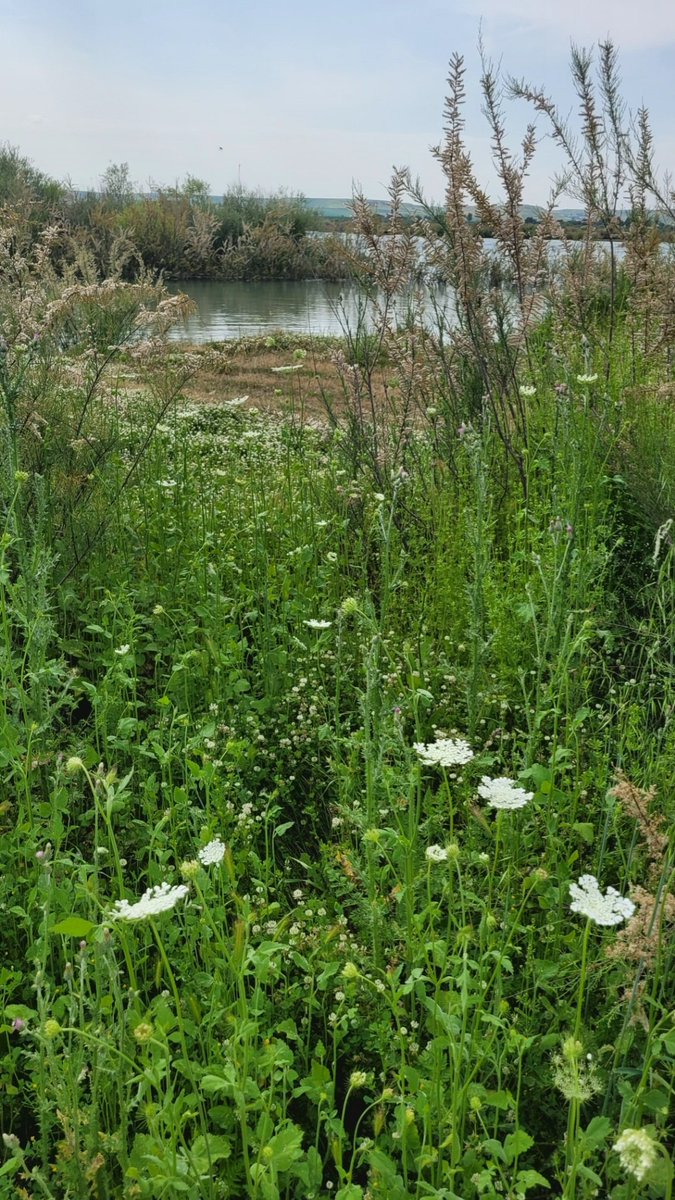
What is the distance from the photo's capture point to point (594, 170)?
15.1ft

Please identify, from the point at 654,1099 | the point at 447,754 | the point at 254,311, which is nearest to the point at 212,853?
the point at 447,754

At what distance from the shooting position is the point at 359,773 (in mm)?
2348

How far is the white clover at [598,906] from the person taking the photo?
115cm

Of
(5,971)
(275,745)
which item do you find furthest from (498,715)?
(5,971)

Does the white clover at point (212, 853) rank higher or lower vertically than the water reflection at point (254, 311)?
lower

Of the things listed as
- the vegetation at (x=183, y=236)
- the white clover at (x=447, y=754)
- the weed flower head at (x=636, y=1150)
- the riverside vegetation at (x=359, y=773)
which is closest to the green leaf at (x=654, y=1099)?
the riverside vegetation at (x=359, y=773)

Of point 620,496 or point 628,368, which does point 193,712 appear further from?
point 628,368

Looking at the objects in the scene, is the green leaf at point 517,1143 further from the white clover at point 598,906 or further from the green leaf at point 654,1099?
the white clover at point 598,906

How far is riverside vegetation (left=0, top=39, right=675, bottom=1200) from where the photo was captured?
1315mm

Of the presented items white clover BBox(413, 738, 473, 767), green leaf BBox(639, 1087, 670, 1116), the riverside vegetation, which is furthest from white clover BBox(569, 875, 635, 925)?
white clover BBox(413, 738, 473, 767)

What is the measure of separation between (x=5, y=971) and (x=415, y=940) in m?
0.73

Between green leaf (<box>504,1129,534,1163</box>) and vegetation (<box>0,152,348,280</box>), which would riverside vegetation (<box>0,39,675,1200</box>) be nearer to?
green leaf (<box>504,1129,534,1163</box>)

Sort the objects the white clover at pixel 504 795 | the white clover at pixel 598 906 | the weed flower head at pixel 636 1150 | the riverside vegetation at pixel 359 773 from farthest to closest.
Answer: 1. the white clover at pixel 504 795
2. the riverside vegetation at pixel 359 773
3. the white clover at pixel 598 906
4. the weed flower head at pixel 636 1150

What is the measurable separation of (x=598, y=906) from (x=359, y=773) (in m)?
1.21
